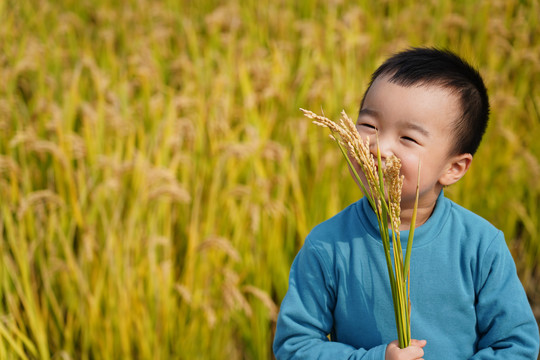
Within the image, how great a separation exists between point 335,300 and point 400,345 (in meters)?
0.18

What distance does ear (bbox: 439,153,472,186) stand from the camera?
47.8 inches

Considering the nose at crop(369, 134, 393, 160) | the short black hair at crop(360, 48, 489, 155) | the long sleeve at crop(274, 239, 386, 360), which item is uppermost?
the short black hair at crop(360, 48, 489, 155)

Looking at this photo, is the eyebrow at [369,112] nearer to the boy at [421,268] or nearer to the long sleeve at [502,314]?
the boy at [421,268]

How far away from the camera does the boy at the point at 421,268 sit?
1.13 meters

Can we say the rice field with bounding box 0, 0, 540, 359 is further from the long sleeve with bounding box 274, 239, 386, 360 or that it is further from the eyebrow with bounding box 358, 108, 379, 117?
the eyebrow with bounding box 358, 108, 379, 117

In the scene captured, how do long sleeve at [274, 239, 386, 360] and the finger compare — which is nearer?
the finger

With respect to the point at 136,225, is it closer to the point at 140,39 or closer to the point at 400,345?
the point at 400,345

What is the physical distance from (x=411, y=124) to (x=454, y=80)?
0.14 m

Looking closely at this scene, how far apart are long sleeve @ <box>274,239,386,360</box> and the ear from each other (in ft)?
0.96

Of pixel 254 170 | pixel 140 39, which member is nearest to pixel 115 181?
pixel 254 170

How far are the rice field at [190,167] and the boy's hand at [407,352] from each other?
92cm

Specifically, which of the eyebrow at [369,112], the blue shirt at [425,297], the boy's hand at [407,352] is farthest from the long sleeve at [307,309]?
the eyebrow at [369,112]

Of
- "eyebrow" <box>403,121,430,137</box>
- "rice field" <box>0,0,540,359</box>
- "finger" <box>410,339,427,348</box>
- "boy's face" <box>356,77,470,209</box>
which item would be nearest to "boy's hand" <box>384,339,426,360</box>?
"finger" <box>410,339,427,348</box>

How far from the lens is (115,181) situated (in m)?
2.13
